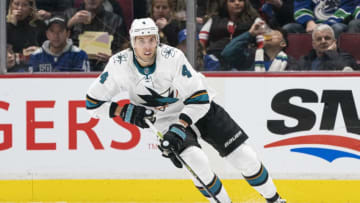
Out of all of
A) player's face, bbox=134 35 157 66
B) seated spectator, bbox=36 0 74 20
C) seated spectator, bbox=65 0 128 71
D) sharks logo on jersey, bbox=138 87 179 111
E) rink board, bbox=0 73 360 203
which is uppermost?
seated spectator, bbox=36 0 74 20

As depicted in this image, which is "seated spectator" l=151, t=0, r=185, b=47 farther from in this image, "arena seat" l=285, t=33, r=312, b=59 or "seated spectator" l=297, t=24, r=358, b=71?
"seated spectator" l=297, t=24, r=358, b=71

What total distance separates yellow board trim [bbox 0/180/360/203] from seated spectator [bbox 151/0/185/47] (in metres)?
0.96

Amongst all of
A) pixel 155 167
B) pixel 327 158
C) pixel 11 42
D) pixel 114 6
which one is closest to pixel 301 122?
pixel 327 158

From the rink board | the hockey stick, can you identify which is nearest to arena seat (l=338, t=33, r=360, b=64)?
the rink board

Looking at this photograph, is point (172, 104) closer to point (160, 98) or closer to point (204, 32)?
point (160, 98)

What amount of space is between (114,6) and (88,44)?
1.02 feet

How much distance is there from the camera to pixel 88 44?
6.05 meters

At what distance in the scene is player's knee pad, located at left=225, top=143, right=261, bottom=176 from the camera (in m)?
5.22

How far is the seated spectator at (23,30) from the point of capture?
6035 millimetres

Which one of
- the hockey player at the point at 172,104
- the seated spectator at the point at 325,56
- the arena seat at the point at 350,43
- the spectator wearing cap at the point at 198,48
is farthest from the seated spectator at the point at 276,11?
the hockey player at the point at 172,104

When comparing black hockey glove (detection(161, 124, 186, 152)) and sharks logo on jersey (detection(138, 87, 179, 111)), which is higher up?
sharks logo on jersey (detection(138, 87, 179, 111))

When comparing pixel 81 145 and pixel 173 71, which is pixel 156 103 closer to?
pixel 173 71

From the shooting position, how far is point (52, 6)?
19.7 ft

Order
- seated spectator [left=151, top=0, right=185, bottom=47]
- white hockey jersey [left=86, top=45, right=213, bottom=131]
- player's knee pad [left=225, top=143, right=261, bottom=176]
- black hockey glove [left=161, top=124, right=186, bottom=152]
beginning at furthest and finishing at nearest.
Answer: seated spectator [left=151, top=0, right=185, bottom=47] → player's knee pad [left=225, top=143, right=261, bottom=176] → white hockey jersey [left=86, top=45, right=213, bottom=131] → black hockey glove [left=161, top=124, right=186, bottom=152]
